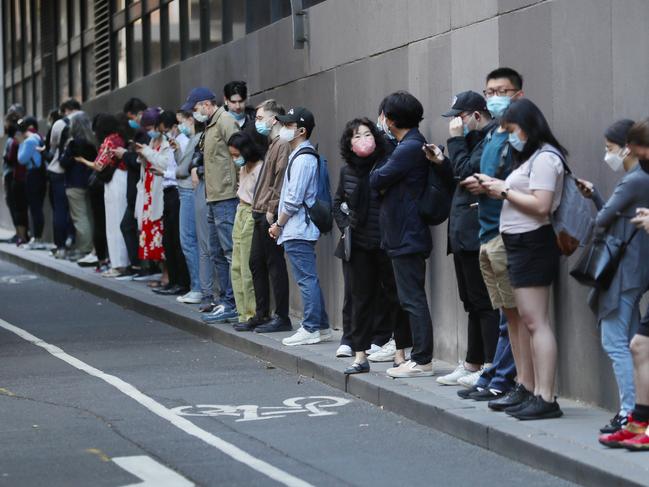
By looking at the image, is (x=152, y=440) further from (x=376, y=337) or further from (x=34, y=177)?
(x=34, y=177)

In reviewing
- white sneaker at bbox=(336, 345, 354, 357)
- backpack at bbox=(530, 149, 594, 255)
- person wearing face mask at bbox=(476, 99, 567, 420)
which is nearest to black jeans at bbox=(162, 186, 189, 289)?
white sneaker at bbox=(336, 345, 354, 357)

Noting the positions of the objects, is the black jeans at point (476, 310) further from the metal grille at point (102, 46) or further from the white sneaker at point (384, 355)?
the metal grille at point (102, 46)

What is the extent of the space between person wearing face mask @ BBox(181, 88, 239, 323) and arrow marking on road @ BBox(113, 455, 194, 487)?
5881 mm

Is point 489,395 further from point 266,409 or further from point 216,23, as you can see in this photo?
point 216,23

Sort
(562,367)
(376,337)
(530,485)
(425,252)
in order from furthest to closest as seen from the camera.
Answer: (376,337) → (425,252) → (562,367) → (530,485)

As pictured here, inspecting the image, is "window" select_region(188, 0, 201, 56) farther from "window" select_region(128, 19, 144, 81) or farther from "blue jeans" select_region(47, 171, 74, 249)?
"window" select_region(128, 19, 144, 81)

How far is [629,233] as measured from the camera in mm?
7715

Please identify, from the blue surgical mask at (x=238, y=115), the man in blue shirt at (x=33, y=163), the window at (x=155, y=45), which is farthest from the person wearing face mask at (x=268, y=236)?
the man in blue shirt at (x=33, y=163)

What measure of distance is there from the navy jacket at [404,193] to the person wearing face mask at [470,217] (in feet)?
0.92

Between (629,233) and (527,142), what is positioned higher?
(527,142)

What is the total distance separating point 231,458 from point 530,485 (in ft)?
5.58

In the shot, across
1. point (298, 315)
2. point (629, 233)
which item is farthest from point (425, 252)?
point (298, 315)

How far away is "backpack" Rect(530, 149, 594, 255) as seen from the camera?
8.07 meters

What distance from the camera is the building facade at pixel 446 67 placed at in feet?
28.5
